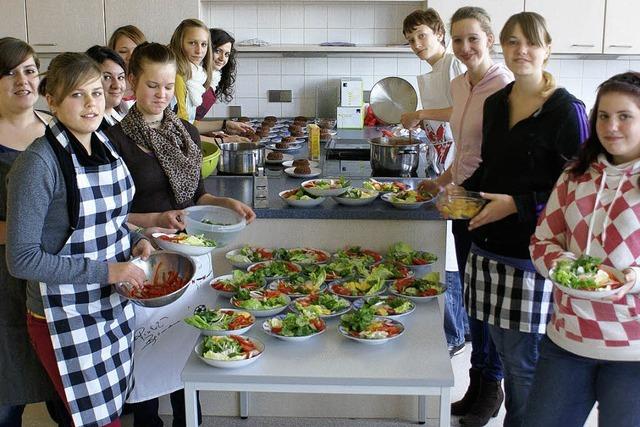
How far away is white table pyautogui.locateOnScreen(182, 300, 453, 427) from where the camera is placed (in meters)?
1.79

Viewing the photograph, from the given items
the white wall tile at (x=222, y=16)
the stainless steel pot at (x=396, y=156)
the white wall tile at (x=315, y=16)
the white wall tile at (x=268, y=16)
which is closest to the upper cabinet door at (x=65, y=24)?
the white wall tile at (x=222, y=16)

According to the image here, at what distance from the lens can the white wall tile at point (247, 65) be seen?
540 cm

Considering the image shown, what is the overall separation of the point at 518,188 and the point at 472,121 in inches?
17.5

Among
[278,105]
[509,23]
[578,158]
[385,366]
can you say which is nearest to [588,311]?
[578,158]

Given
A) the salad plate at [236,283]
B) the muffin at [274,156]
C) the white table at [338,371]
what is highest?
the muffin at [274,156]

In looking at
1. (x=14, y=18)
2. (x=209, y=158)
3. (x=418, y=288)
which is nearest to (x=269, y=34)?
(x=14, y=18)

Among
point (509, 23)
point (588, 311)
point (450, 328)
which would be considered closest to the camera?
point (588, 311)

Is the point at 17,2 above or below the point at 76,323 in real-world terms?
above

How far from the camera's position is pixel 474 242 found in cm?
231

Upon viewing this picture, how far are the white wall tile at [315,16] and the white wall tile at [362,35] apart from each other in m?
0.21

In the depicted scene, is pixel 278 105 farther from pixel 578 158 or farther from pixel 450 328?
pixel 578 158

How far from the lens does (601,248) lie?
5.54 ft

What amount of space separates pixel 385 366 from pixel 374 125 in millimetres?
3473

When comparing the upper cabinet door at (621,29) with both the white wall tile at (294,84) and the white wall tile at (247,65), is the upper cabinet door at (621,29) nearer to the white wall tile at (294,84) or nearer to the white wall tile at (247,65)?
the white wall tile at (294,84)
